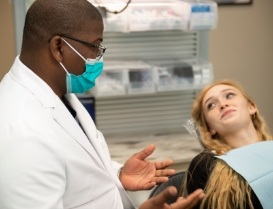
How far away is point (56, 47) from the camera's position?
50.2 inches

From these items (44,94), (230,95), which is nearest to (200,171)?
(230,95)

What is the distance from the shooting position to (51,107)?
130 centimetres

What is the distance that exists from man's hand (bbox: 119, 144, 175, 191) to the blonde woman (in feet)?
0.70

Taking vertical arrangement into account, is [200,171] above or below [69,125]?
below

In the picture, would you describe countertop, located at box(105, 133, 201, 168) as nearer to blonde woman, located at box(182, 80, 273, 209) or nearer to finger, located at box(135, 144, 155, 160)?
blonde woman, located at box(182, 80, 273, 209)

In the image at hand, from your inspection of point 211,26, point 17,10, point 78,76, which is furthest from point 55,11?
point 211,26

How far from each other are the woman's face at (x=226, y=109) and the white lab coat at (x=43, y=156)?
2.27ft

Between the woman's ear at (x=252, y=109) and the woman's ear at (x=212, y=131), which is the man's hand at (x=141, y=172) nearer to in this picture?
the woman's ear at (x=212, y=131)

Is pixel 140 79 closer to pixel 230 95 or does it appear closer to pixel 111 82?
pixel 111 82

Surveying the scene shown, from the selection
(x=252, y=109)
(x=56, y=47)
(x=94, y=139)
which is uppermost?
(x=56, y=47)

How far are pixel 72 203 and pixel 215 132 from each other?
0.94 metres

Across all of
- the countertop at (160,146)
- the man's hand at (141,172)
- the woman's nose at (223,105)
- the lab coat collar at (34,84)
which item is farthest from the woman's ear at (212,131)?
the lab coat collar at (34,84)

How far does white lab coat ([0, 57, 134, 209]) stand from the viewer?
1.12 meters

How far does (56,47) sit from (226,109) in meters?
0.97
